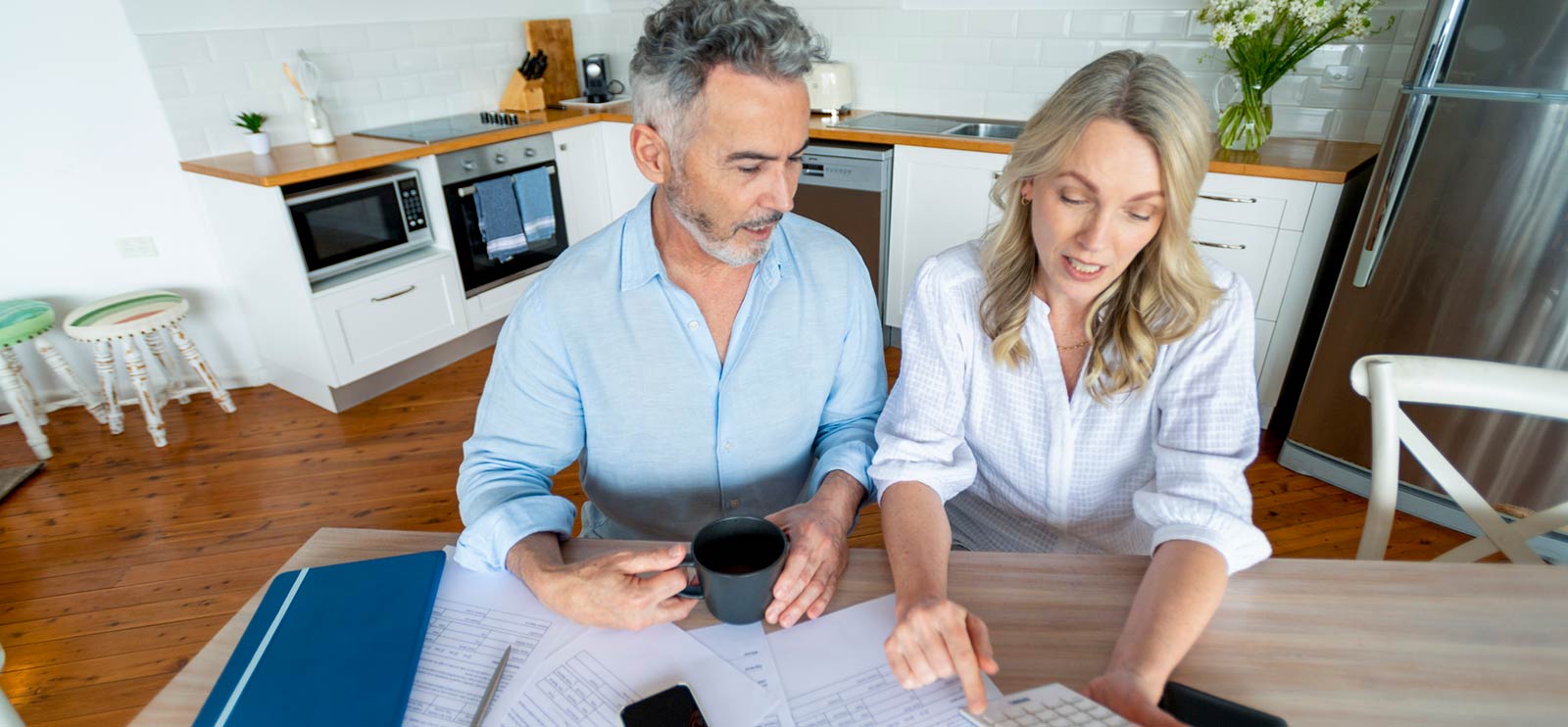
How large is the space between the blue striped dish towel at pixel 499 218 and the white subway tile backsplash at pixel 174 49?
1007 millimetres

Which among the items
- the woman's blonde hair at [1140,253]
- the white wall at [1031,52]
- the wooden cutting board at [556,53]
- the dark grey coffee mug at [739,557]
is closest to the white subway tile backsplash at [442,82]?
the wooden cutting board at [556,53]

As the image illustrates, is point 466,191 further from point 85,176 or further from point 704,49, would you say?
point 704,49

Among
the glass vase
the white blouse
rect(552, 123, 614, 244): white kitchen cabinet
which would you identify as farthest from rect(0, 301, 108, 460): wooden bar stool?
the glass vase

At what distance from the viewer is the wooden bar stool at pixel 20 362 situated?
2549mm

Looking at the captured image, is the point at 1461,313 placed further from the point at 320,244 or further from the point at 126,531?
the point at 126,531

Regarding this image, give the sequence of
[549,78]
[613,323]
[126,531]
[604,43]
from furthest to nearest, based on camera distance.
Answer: [604,43] → [549,78] → [126,531] → [613,323]

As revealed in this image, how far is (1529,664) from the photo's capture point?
76 cm

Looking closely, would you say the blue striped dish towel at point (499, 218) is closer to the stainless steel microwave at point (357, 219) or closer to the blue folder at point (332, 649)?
the stainless steel microwave at point (357, 219)

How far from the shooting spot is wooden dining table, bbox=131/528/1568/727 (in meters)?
0.72

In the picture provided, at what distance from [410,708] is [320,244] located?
96.6 inches

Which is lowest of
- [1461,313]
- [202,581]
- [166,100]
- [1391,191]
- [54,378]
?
[202,581]

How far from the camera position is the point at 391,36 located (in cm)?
334

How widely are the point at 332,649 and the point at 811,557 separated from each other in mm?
491

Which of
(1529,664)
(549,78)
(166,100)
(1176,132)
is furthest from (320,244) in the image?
(1529,664)
